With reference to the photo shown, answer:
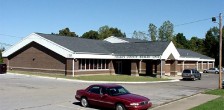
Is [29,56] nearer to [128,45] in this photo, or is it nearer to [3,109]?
[128,45]

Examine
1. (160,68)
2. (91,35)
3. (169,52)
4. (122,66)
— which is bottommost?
(160,68)

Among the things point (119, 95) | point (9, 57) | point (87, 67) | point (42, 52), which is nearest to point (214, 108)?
point (119, 95)

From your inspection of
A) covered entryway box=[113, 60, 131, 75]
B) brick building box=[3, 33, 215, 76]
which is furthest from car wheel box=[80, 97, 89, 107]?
covered entryway box=[113, 60, 131, 75]

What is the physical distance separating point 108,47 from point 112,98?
36.8 m

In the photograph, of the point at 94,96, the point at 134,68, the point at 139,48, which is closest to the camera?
the point at 94,96

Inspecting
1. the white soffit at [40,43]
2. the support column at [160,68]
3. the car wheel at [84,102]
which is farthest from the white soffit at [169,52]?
the car wheel at [84,102]

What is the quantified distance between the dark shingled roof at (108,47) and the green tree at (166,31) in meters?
65.1

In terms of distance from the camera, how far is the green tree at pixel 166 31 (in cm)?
11556

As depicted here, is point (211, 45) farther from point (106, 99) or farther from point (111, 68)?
point (106, 99)

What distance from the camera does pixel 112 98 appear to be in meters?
15.7

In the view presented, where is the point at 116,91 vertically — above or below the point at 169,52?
below

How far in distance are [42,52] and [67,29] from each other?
64034 millimetres

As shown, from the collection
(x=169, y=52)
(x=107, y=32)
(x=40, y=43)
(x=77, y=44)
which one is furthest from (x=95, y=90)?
(x=107, y=32)

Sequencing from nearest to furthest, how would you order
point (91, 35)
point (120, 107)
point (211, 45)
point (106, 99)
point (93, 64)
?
point (120, 107)
point (106, 99)
point (93, 64)
point (91, 35)
point (211, 45)
